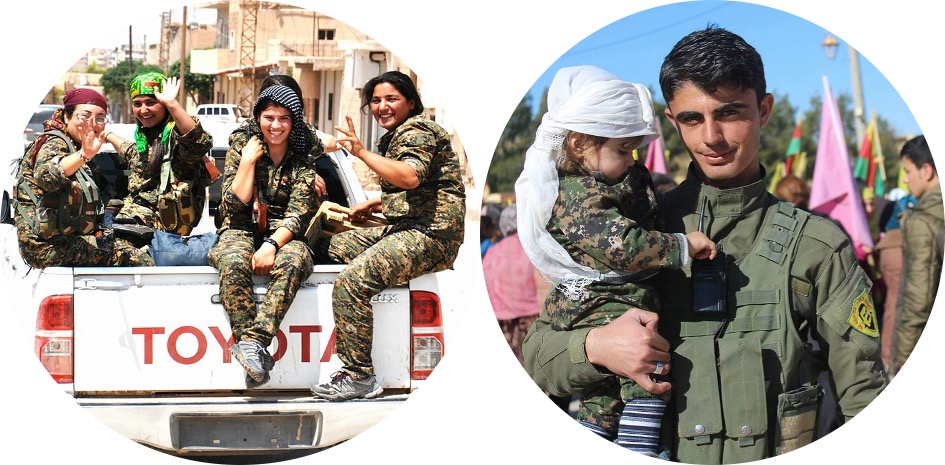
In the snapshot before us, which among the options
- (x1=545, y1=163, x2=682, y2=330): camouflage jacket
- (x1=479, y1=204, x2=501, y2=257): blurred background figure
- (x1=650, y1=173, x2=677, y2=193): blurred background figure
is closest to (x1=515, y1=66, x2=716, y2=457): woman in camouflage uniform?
(x1=545, y1=163, x2=682, y2=330): camouflage jacket

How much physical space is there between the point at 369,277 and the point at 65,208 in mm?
1776

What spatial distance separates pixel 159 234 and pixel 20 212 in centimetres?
84

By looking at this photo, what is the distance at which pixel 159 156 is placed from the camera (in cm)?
663

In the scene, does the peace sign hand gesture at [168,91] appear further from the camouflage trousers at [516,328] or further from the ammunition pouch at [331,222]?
the camouflage trousers at [516,328]

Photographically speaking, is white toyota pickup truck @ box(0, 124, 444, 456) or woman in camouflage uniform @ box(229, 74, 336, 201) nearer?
white toyota pickup truck @ box(0, 124, 444, 456)

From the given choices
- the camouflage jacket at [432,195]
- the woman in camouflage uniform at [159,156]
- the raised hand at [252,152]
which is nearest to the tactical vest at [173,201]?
the woman in camouflage uniform at [159,156]

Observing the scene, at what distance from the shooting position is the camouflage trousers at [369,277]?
5598 millimetres

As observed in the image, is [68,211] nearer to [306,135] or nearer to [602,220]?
[306,135]

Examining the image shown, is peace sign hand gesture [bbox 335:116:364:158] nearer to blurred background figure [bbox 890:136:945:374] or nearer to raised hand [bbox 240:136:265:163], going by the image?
raised hand [bbox 240:136:265:163]

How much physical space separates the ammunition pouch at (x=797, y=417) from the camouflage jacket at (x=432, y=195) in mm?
1997

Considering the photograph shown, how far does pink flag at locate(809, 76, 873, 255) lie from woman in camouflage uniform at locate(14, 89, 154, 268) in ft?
14.0

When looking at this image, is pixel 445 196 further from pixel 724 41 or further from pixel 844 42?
pixel 844 42

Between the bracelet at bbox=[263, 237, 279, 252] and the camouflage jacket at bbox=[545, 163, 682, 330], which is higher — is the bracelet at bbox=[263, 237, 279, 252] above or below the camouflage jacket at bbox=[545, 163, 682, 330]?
below

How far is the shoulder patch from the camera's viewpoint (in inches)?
192
